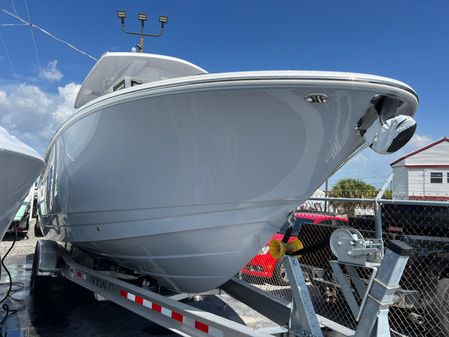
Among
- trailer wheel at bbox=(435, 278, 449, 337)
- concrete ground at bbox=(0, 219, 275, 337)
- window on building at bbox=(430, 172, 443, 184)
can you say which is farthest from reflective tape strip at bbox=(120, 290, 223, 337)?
window on building at bbox=(430, 172, 443, 184)

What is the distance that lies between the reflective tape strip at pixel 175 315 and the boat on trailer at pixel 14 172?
120 centimetres

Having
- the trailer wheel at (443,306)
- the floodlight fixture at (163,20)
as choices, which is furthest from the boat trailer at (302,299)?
the floodlight fixture at (163,20)

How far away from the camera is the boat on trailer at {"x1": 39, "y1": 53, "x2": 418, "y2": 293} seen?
8.84 feet

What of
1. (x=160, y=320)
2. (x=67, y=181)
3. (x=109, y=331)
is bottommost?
(x=109, y=331)

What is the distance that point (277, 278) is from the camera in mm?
6035

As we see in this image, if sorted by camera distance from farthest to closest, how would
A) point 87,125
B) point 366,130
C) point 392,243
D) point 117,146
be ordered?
point 87,125
point 117,146
point 366,130
point 392,243

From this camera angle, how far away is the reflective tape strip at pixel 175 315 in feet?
9.54

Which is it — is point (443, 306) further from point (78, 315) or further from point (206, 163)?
point (78, 315)

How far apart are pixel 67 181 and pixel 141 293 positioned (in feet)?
5.17

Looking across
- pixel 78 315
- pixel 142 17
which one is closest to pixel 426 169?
pixel 142 17

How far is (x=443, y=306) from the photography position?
12.2ft

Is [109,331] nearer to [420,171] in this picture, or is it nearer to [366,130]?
[366,130]

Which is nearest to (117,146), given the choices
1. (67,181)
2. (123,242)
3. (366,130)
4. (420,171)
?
(123,242)

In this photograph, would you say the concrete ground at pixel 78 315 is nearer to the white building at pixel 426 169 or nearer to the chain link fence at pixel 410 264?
the chain link fence at pixel 410 264
